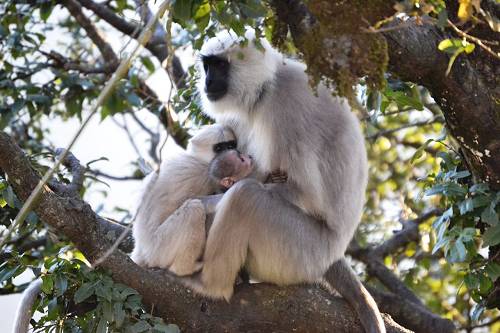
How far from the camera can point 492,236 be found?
4.21m

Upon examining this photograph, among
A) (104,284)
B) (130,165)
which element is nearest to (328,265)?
(104,284)

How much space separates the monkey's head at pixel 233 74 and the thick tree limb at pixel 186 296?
1313 mm

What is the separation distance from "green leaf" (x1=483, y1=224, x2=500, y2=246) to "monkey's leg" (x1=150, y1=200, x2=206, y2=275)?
1.70 metres

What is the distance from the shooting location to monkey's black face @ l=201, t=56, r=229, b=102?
5.29 meters

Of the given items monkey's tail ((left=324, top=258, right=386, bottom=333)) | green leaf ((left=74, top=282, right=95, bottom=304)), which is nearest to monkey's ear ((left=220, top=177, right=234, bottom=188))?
monkey's tail ((left=324, top=258, right=386, bottom=333))

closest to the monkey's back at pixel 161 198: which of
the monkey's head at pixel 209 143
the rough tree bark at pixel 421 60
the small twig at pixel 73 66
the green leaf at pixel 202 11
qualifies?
the monkey's head at pixel 209 143

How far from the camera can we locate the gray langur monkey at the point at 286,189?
4578mm

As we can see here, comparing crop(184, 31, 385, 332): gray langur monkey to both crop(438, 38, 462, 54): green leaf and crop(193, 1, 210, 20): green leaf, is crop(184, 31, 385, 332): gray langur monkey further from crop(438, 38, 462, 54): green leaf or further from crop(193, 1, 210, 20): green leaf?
crop(438, 38, 462, 54): green leaf

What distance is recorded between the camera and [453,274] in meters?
7.65

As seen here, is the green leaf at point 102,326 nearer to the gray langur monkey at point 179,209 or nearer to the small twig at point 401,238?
the gray langur monkey at point 179,209

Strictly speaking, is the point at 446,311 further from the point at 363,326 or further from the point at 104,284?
the point at 104,284

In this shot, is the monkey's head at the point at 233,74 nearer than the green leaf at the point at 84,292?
No

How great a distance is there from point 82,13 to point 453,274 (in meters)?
4.52

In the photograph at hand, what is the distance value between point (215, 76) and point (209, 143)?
1.59 ft
